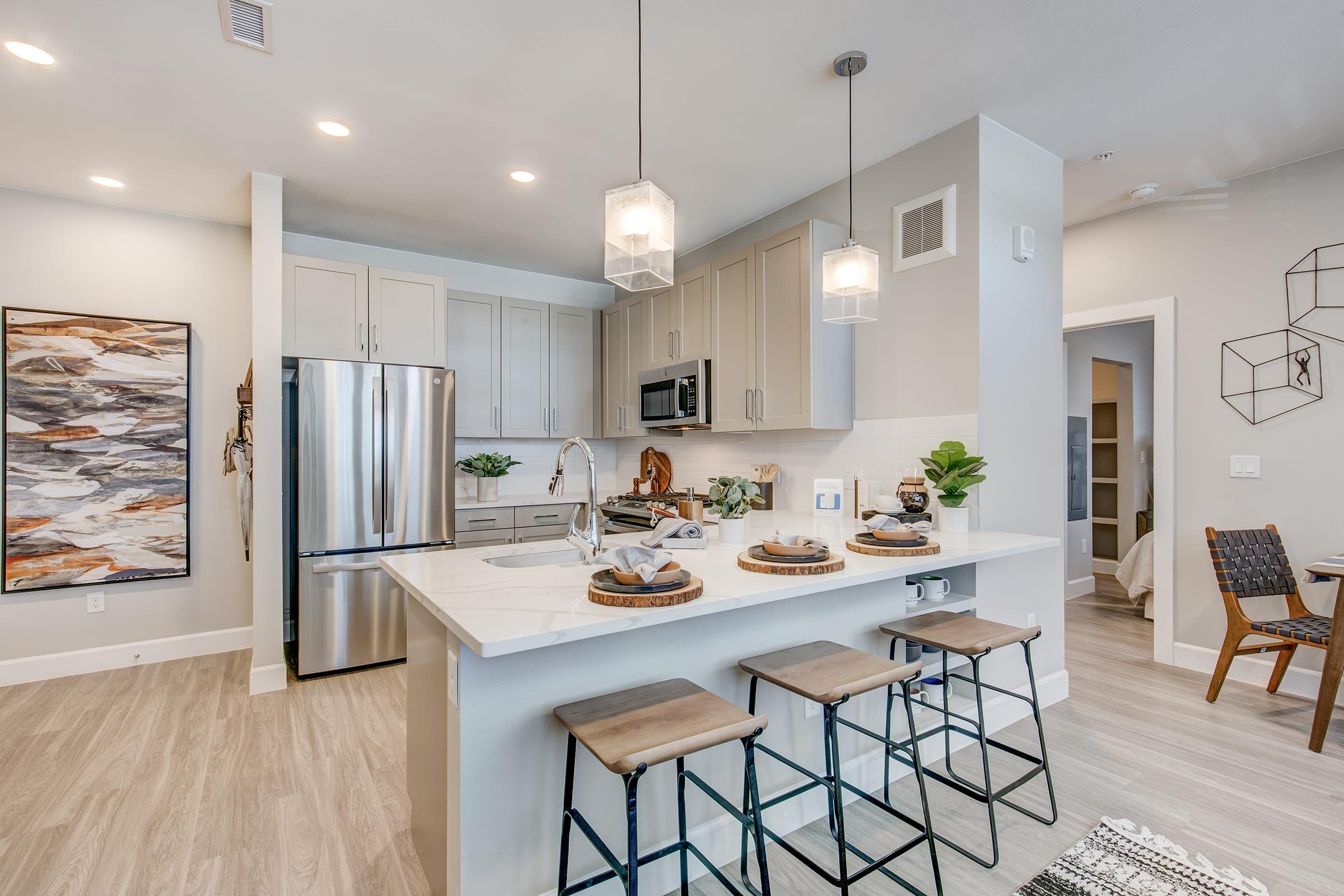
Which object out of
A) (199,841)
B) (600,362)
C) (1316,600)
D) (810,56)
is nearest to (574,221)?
(600,362)

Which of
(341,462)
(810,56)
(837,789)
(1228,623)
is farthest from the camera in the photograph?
(341,462)

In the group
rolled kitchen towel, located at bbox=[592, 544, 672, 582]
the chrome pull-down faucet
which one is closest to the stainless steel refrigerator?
the chrome pull-down faucet

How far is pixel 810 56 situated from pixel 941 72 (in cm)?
54

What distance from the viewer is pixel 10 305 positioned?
341 cm

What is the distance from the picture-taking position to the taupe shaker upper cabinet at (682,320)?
13.1ft

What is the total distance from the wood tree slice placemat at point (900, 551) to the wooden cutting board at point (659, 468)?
2.74m

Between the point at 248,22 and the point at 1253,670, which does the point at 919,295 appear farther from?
the point at 248,22

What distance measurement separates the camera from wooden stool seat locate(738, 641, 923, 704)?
1.60m

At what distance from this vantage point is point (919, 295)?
9.79 ft

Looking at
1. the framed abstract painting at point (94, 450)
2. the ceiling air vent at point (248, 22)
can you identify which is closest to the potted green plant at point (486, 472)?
the framed abstract painting at point (94, 450)

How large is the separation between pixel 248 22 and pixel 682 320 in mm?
2644

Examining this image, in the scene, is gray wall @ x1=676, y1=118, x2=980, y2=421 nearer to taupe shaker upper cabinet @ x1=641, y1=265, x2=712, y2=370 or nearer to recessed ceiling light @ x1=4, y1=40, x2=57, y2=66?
taupe shaker upper cabinet @ x1=641, y1=265, x2=712, y2=370

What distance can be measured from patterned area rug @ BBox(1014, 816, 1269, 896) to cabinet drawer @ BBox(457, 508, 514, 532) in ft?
11.2

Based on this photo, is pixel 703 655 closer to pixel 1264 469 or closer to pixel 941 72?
pixel 941 72
